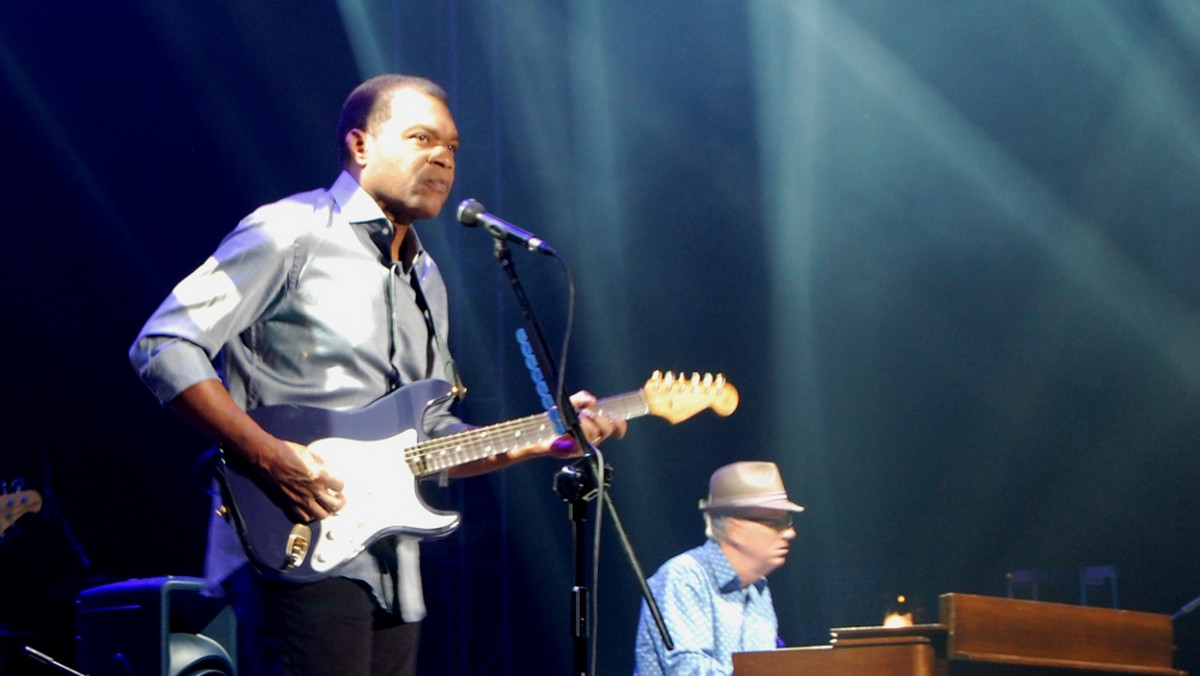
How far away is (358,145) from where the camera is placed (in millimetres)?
2992

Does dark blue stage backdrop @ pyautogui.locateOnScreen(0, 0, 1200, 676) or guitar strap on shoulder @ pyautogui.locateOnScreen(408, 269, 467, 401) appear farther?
dark blue stage backdrop @ pyautogui.locateOnScreen(0, 0, 1200, 676)

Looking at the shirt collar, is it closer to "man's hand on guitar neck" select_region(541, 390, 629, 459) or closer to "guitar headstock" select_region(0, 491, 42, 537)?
"man's hand on guitar neck" select_region(541, 390, 629, 459)

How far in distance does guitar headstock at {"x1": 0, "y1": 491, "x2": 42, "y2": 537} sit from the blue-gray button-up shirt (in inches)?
160

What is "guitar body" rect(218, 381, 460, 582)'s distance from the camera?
2445mm

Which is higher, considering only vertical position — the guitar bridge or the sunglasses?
the sunglasses

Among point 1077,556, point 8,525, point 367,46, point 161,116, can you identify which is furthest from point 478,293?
point 1077,556

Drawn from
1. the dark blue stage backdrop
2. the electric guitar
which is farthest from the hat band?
the dark blue stage backdrop

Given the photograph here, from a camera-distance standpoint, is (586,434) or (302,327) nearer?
(302,327)

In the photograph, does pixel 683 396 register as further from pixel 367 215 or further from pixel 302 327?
pixel 302 327

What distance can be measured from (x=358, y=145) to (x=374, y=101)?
0.40 ft

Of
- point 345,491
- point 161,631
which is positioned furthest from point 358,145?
point 161,631

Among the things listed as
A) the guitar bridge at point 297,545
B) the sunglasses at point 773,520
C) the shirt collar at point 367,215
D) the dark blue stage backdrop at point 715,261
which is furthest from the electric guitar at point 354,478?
the dark blue stage backdrop at point 715,261

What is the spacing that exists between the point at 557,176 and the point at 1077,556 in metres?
4.46

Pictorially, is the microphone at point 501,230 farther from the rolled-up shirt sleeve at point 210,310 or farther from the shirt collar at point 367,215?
the rolled-up shirt sleeve at point 210,310
